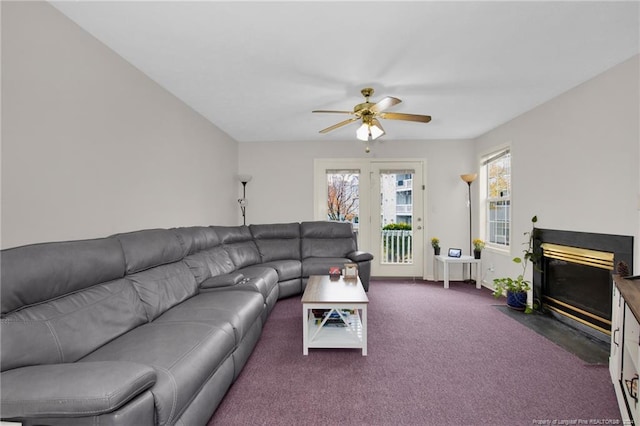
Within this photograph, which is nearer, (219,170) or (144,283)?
(144,283)

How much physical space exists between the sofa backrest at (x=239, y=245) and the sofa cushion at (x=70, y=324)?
1779 millimetres

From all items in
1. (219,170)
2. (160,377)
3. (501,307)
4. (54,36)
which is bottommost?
(501,307)

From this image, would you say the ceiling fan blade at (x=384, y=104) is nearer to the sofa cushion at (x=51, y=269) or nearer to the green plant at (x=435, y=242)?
the sofa cushion at (x=51, y=269)

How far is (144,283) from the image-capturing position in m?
2.06

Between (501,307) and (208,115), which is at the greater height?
(208,115)

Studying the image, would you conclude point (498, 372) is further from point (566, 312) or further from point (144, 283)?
point (144, 283)

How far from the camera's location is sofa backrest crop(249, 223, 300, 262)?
174 inches

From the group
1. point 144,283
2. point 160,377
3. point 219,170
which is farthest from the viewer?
point 219,170

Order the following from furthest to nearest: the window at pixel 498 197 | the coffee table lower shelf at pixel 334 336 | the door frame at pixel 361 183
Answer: the door frame at pixel 361 183 → the window at pixel 498 197 → the coffee table lower shelf at pixel 334 336

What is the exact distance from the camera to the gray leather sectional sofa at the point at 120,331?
988 millimetres

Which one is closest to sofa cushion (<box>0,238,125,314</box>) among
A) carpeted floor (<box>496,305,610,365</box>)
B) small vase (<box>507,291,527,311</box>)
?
carpeted floor (<box>496,305,610,365</box>)

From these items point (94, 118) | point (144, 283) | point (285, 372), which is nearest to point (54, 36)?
point (94, 118)

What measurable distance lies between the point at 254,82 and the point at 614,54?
3.09 meters

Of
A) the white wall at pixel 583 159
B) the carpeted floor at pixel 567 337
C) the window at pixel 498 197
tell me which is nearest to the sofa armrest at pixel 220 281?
the carpeted floor at pixel 567 337
